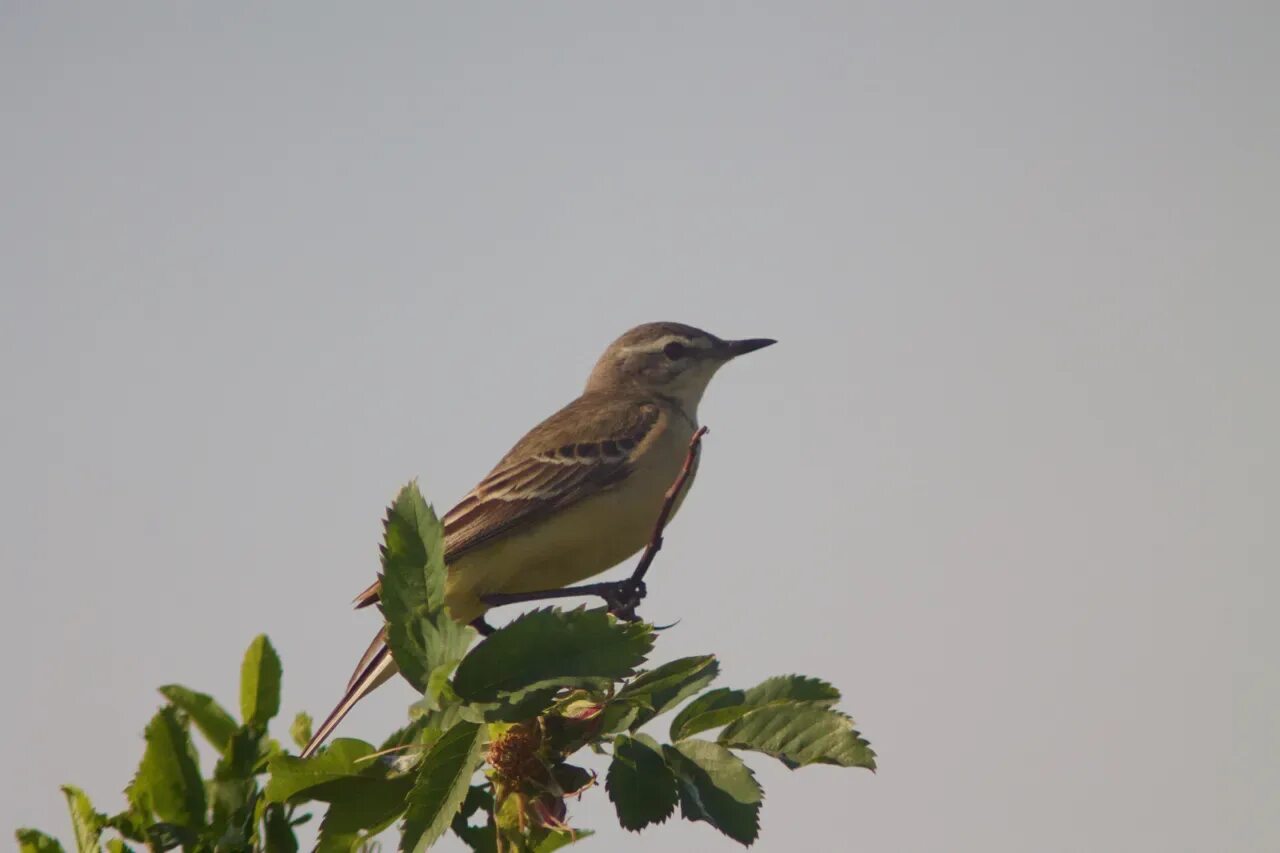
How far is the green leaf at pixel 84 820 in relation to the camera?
13.0 ft

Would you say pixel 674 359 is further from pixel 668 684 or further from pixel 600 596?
pixel 668 684

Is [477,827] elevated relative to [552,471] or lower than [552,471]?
lower

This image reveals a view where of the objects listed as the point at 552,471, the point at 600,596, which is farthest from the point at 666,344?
the point at 600,596

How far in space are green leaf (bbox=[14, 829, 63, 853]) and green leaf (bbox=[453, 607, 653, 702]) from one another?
1.28m

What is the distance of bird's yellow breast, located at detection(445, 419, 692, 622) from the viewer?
8680mm

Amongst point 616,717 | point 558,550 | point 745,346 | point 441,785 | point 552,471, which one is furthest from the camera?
point 745,346

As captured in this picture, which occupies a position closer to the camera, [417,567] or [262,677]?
[417,567]

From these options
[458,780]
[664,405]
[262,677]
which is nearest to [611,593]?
[664,405]

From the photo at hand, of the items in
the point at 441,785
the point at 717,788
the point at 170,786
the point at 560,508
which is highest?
the point at 560,508

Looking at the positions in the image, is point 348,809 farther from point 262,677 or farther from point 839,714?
point 839,714

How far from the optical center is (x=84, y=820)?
158 inches

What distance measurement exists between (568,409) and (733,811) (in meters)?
6.79

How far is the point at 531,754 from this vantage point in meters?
3.99

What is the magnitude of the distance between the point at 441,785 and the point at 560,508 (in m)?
5.24
